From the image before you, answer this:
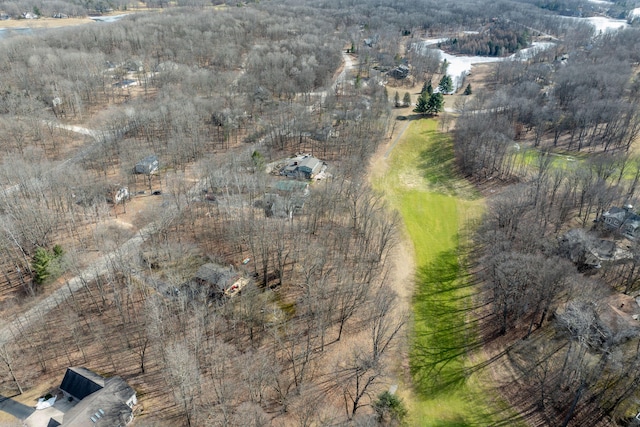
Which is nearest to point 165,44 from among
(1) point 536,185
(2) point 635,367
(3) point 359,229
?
(3) point 359,229

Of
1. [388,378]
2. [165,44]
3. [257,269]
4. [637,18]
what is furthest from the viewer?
[637,18]

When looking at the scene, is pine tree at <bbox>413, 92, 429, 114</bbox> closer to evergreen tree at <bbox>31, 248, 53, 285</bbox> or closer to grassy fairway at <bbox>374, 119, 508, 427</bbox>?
grassy fairway at <bbox>374, 119, 508, 427</bbox>

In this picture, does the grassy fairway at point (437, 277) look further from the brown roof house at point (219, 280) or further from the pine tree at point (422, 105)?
the brown roof house at point (219, 280)

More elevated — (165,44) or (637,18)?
(637,18)

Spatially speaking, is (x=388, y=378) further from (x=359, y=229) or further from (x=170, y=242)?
(x=170, y=242)

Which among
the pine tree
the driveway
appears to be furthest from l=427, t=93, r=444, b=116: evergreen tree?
the driveway

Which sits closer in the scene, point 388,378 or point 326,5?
point 388,378
